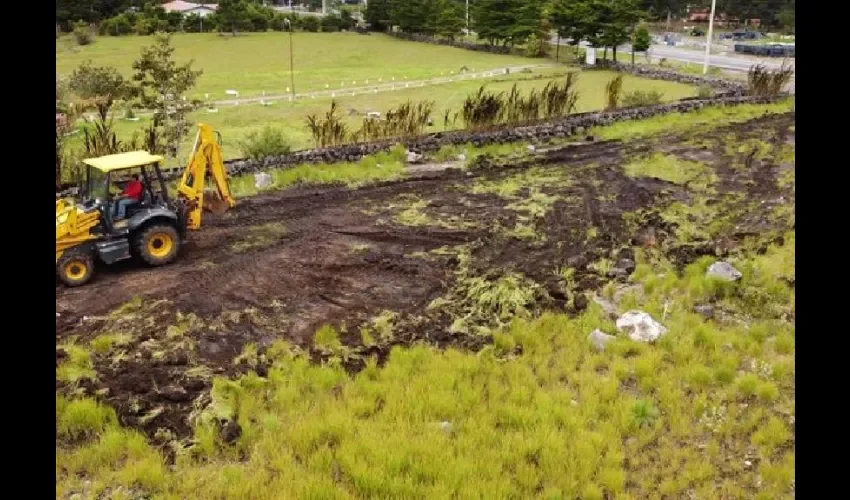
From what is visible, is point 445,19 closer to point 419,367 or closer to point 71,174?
point 71,174

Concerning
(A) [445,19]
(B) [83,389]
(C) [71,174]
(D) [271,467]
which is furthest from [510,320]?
(A) [445,19]

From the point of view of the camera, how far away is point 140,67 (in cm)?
1241

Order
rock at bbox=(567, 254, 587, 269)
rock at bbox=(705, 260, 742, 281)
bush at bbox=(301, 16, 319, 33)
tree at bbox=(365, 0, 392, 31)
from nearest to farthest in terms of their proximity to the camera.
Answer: rock at bbox=(705, 260, 742, 281) → rock at bbox=(567, 254, 587, 269) → bush at bbox=(301, 16, 319, 33) → tree at bbox=(365, 0, 392, 31)

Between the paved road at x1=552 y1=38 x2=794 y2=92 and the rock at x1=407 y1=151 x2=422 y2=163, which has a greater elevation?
the paved road at x1=552 y1=38 x2=794 y2=92

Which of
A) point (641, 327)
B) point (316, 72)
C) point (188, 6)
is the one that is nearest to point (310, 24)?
point (188, 6)

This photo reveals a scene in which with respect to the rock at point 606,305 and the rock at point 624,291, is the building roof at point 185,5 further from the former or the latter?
the rock at point 606,305

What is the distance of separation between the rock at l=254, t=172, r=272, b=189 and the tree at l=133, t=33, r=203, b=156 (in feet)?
7.40

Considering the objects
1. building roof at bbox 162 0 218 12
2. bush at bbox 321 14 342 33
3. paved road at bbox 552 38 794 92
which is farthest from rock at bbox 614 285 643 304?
building roof at bbox 162 0 218 12

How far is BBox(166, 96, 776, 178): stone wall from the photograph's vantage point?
12.7 metres

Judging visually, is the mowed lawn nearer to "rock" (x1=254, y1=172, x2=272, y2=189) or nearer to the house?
"rock" (x1=254, y1=172, x2=272, y2=189)

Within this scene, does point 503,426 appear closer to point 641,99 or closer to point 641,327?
point 641,327

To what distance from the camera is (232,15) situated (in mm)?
42344

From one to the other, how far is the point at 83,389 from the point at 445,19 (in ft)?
132

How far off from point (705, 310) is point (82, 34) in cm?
3679
